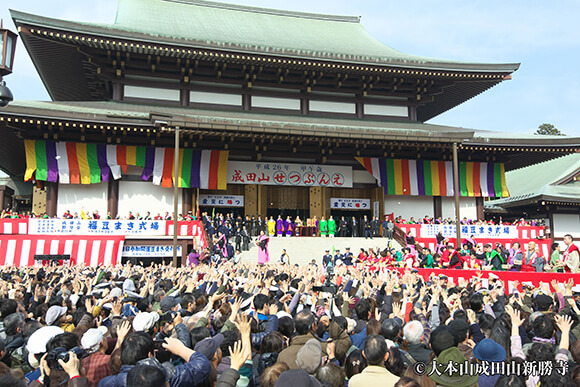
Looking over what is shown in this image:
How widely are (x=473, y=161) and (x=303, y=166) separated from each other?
8.65 m

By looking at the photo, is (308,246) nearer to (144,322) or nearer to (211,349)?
(144,322)

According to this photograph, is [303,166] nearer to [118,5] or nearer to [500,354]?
[118,5]

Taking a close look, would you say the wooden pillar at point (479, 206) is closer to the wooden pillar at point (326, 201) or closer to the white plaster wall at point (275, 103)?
the wooden pillar at point (326, 201)

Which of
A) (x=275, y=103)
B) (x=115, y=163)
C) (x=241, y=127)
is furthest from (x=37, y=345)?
(x=275, y=103)

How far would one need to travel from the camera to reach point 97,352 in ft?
12.1

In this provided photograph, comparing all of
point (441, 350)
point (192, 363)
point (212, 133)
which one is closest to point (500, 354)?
point (441, 350)

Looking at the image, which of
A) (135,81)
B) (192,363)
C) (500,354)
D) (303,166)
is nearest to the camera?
(192,363)

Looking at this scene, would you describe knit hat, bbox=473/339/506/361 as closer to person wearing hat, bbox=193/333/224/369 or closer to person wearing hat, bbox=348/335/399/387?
person wearing hat, bbox=348/335/399/387

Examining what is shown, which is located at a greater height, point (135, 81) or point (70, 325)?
point (135, 81)

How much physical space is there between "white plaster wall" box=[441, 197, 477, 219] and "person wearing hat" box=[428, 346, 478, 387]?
21.2m

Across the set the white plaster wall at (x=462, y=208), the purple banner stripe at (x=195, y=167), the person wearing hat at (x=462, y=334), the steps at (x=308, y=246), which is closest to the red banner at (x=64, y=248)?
the purple banner stripe at (x=195, y=167)

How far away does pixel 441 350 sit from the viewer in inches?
138

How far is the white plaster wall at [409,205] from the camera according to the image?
2312cm

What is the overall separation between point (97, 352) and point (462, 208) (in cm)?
2247
